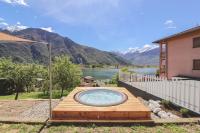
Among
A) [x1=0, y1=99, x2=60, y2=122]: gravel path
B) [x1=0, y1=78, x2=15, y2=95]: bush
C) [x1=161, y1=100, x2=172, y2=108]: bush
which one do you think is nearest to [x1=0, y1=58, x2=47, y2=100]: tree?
[x1=0, y1=78, x2=15, y2=95]: bush

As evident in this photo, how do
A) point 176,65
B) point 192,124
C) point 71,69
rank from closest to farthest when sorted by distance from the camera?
1. point 192,124
2. point 71,69
3. point 176,65

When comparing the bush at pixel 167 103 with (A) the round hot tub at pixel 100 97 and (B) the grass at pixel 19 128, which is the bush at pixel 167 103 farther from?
(B) the grass at pixel 19 128

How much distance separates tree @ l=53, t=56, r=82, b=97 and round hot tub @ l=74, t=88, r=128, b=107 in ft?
29.0

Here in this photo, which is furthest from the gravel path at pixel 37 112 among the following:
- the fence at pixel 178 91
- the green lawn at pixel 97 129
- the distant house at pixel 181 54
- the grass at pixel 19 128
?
the distant house at pixel 181 54

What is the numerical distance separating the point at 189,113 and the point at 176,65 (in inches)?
623

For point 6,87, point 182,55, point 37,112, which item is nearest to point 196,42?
point 182,55

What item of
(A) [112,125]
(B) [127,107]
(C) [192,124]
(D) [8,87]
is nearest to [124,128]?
(A) [112,125]

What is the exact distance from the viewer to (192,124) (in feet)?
20.4

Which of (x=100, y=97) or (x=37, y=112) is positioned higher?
A: (x=100, y=97)

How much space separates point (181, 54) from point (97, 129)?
17578mm

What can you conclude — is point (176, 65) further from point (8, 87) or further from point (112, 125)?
point (112, 125)

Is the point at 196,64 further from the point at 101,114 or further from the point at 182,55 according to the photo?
the point at 101,114

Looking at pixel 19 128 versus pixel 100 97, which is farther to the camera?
pixel 100 97

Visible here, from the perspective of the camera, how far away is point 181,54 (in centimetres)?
2139
